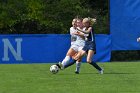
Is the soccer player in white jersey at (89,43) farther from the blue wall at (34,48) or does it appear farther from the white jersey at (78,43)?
the blue wall at (34,48)

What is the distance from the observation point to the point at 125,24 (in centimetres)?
2648

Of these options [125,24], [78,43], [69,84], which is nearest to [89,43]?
[78,43]

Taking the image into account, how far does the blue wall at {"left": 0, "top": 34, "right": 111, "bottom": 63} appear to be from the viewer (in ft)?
81.8

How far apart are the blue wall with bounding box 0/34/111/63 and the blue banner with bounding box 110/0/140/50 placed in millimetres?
1148

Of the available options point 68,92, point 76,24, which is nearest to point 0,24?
point 76,24

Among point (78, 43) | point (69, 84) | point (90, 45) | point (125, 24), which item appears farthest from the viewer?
point (125, 24)

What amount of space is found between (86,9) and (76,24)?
724 inches

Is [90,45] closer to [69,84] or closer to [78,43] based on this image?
[78,43]

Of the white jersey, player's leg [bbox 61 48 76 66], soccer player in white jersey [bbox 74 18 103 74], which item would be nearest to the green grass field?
player's leg [bbox 61 48 76 66]

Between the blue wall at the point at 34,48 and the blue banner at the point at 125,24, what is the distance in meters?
1.15

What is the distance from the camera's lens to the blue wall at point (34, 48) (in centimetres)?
2494

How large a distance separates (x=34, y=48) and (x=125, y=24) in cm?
480

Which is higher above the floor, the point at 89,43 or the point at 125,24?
the point at 89,43

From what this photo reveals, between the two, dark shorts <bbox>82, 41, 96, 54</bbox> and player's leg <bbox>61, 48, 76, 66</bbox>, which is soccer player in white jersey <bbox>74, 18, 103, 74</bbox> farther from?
player's leg <bbox>61, 48, 76, 66</bbox>
